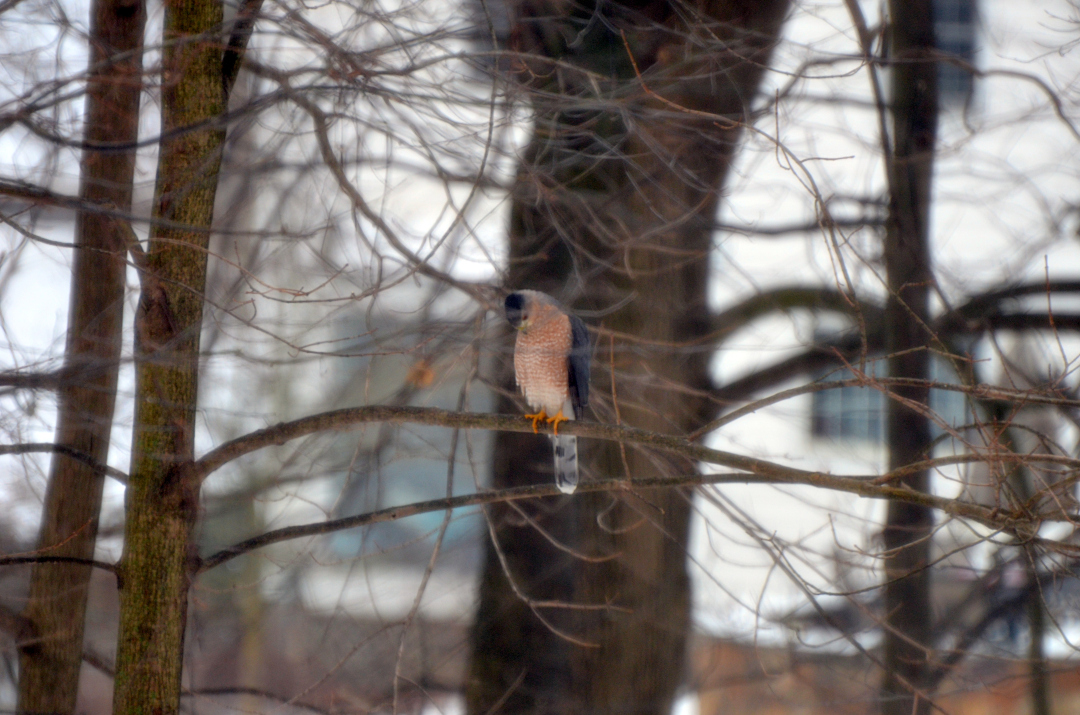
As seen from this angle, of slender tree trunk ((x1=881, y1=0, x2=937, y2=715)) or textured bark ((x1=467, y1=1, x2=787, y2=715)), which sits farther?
slender tree trunk ((x1=881, y1=0, x2=937, y2=715))

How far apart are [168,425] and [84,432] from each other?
31.8 inches

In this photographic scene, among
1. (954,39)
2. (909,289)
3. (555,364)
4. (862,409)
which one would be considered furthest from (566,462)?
(954,39)

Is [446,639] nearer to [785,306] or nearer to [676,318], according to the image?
[676,318]

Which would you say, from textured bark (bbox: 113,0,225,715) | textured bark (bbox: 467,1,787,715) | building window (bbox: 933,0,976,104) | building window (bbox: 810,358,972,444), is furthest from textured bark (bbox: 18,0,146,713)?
building window (bbox: 933,0,976,104)

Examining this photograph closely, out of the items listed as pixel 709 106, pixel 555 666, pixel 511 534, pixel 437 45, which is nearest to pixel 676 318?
pixel 709 106

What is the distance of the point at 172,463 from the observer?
2838mm

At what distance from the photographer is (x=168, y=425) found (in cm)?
281

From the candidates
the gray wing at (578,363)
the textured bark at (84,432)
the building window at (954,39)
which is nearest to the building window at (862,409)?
the building window at (954,39)

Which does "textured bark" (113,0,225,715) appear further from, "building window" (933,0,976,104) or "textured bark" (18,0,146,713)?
"building window" (933,0,976,104)

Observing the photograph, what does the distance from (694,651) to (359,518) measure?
485 centimetres

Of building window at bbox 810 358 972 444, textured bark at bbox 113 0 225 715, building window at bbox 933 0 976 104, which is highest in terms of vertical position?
building window at bbox 933 0 976 104

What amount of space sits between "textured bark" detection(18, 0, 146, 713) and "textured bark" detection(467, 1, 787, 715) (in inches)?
67.1

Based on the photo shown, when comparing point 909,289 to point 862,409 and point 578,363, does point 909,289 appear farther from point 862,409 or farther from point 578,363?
point 578,363

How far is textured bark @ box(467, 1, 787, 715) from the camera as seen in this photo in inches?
169
